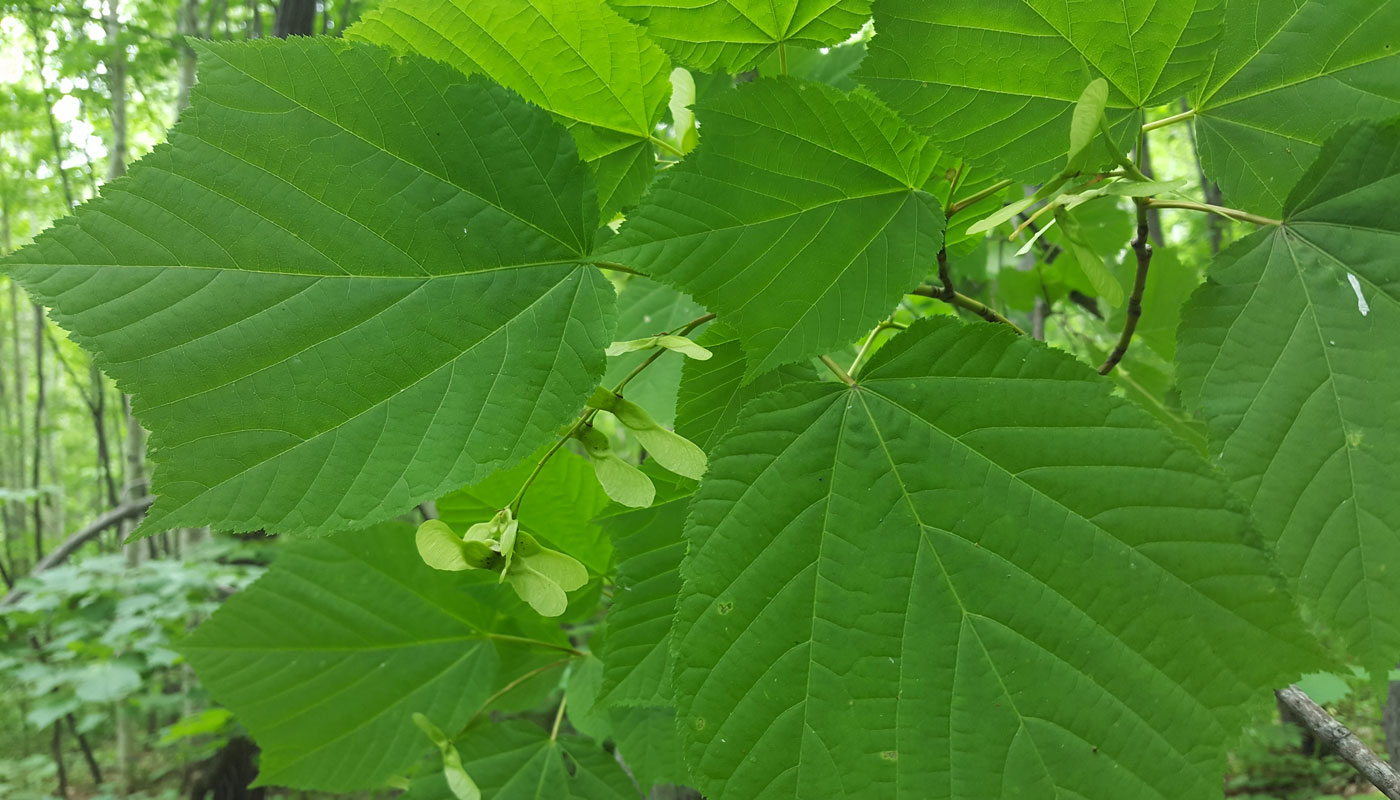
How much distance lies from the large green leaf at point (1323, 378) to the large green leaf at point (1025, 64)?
0.60 ft

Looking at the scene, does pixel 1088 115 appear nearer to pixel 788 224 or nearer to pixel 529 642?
pixel 788 224

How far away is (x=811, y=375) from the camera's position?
3.12ft

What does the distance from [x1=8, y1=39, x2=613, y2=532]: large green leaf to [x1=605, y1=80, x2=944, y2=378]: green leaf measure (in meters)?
0.14

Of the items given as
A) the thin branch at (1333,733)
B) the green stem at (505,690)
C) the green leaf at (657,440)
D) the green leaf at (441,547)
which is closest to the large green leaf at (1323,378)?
the thin branch at (1333,733)

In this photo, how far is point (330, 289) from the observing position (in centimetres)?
79

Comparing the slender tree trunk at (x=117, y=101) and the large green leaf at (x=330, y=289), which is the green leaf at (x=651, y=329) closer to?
the large green leaf at (x=330, y=289)

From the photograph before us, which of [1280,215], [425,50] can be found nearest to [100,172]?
[425,50]

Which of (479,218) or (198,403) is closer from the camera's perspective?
(198,403)

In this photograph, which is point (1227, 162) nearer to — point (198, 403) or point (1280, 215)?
point (1280, 215)

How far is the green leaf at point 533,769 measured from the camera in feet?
4.42

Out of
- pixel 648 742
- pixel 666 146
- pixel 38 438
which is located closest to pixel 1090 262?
pixel 666 146

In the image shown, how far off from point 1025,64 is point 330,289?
0.76 m

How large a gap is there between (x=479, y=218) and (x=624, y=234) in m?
0.20

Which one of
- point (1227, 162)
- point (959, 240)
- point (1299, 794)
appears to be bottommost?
point (1299, 794)
